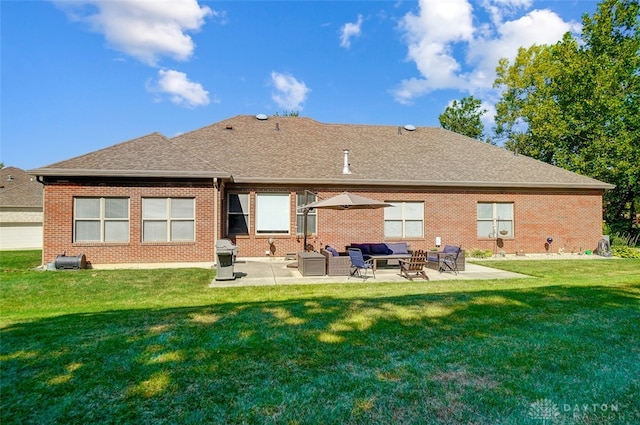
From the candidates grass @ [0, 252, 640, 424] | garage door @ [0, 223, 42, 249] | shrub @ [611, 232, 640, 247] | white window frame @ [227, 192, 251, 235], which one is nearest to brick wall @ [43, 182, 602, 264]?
white window frame @ [227, 192, 251, 235]

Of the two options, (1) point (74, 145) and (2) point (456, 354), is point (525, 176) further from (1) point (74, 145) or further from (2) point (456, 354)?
(1) point (74, 145)

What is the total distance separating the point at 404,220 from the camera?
1584 cm

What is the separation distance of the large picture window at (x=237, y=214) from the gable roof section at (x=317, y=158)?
2.94 feet

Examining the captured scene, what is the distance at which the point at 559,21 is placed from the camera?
24.6m

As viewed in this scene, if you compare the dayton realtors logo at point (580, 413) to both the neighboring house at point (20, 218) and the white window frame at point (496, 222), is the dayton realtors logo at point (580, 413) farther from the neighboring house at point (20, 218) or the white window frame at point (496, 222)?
the neighboring house at point (20, 218)

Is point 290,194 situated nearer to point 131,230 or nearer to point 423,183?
point 423,183

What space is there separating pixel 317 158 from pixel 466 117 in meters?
24.0

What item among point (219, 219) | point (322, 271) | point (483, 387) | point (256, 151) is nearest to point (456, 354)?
point (483, 387)

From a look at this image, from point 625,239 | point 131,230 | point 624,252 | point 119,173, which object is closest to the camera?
point 119,173

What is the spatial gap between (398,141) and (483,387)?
1707 cm

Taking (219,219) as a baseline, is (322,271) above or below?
below

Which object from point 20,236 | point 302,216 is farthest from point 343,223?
point 20,236

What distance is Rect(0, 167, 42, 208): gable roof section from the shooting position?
23438 mm

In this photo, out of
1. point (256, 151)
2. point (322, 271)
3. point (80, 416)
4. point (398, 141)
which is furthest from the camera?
point (398, 141)
